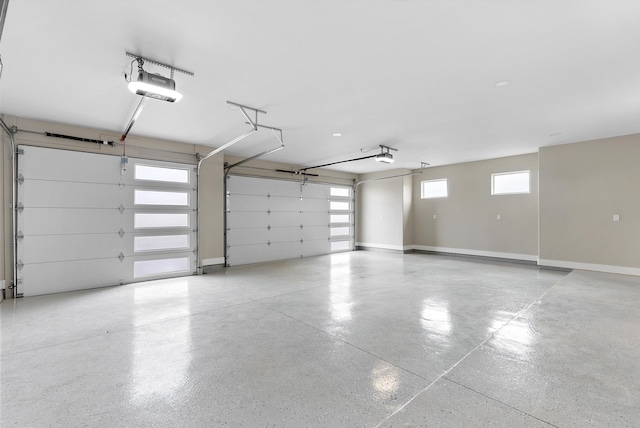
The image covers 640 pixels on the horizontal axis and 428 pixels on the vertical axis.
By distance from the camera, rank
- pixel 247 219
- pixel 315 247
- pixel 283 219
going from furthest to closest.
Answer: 1. pixel 315 247
2. pixel 283 219
3. pixel 247 219

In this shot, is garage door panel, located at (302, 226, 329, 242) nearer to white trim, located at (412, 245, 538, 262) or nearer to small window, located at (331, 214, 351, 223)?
small window, located at (331, 214, 351, 223)

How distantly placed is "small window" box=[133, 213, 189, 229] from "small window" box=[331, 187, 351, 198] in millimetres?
5028

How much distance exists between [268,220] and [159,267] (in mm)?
2953

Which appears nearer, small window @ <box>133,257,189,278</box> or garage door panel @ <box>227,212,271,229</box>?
small window @ <box>133,257,189,278</box>

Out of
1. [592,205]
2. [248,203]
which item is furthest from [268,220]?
[592,205]

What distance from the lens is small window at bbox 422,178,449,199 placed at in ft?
29.8

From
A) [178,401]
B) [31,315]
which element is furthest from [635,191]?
[31,315]

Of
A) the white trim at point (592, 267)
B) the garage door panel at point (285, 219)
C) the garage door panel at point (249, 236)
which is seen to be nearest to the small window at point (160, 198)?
the garage door panel at point (249, 236)

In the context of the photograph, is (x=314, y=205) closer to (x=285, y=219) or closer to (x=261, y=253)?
(x=285, y=219)

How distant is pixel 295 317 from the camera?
354 cm

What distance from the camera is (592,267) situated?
5945 millimetres

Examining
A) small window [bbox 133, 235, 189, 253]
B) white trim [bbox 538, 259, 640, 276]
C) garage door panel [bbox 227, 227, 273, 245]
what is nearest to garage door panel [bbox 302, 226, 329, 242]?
garage door panel [bbox 227, 227, 273, 245]

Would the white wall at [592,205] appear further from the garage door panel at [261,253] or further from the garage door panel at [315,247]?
the garage door panel at [261,253]

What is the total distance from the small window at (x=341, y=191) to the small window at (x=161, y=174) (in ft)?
16.2
